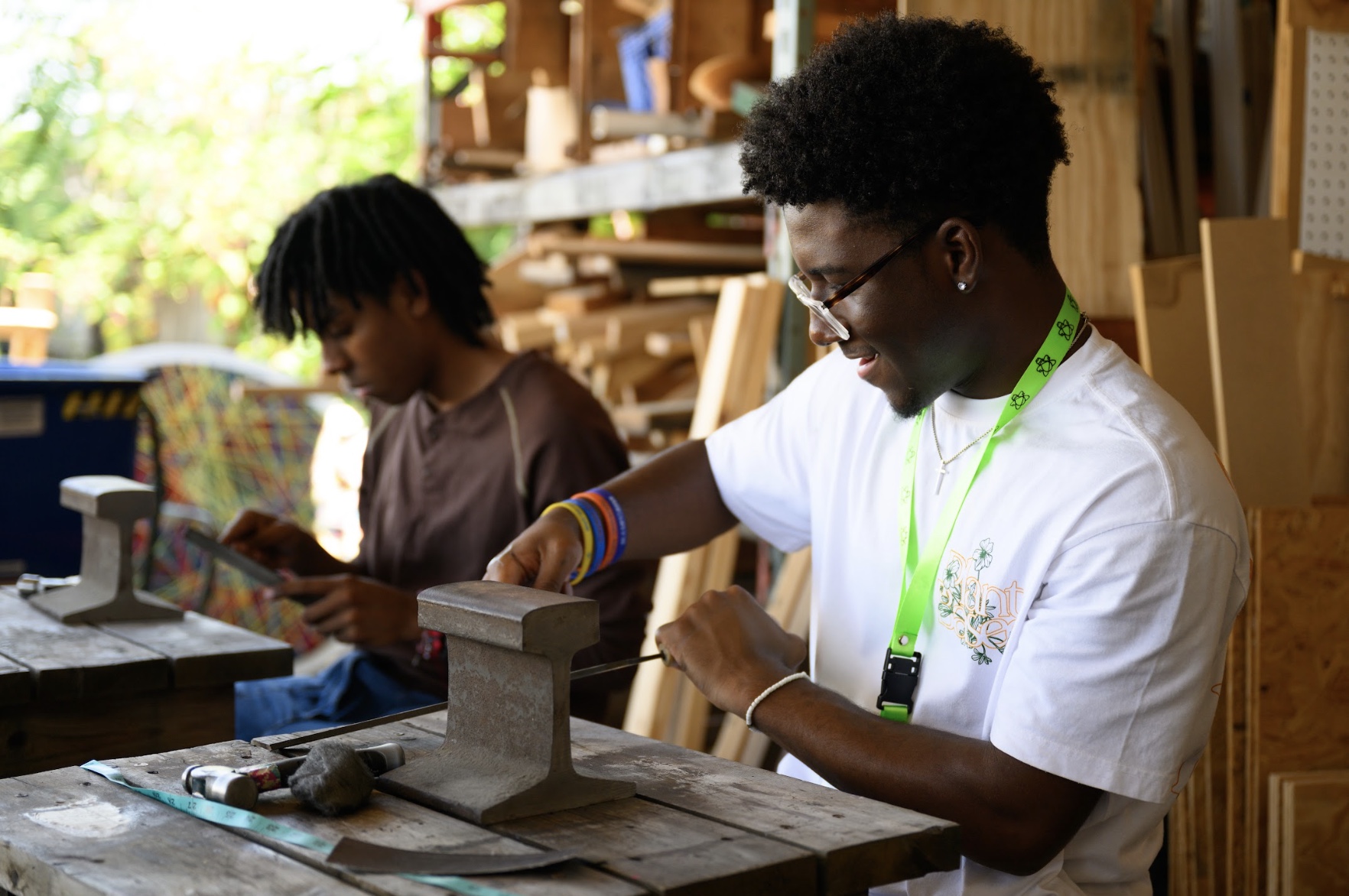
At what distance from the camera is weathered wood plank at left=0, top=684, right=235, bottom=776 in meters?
2.46

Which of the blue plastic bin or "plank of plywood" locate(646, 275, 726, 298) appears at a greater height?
"plank of plywood" locate(646, 275, 726, 298)

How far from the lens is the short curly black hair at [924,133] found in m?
1.89

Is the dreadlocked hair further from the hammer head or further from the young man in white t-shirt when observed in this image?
the hammer head

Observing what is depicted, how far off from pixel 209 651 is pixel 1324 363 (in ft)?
8.50

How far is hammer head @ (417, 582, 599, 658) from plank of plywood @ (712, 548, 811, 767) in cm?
195

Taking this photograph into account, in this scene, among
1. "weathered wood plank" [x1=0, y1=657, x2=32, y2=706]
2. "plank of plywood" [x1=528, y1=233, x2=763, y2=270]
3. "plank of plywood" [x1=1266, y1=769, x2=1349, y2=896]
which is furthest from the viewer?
"plank of plywood" [x1=528, y1=233, x2=763, y2=270]

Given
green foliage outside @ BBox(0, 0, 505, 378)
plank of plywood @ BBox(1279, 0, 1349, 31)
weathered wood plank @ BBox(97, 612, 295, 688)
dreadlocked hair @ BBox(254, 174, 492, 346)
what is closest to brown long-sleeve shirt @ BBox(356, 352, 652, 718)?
dreadlocked hair @ BBox(254, 174, 492, 346)

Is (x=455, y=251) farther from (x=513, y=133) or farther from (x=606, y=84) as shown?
(x=513, y=133)

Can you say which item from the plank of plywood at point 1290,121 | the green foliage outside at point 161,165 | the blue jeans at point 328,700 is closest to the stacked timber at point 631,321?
the blue jeans at point 328,700

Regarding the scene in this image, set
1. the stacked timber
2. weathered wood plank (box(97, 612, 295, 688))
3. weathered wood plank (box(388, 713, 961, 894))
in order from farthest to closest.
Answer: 1. the stacked timber
2. weathered wood plank (box(97, 612, 295, 688))
3. weathered wood plank (box(388, 713, 961, 894))

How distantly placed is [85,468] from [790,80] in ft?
11.2

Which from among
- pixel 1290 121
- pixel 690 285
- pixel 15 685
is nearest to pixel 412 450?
pixel 15 685

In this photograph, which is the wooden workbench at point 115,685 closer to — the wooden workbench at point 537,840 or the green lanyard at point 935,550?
the wooden workbench at point 537,840

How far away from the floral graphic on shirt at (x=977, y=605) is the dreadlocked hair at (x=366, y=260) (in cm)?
178
